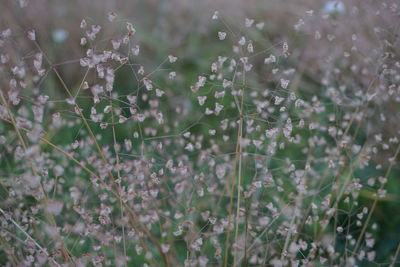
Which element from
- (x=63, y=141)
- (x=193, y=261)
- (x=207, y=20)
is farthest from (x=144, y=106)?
(x=193, y=261)

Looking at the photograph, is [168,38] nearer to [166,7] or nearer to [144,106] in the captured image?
[166,7]

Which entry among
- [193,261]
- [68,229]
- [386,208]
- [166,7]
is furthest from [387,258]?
[166,7]

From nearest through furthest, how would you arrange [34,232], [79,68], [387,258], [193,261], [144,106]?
[193,261], [34,232], [387,258], [144,106], [79,68]

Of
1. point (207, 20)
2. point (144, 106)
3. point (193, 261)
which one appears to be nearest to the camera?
point (193, 261)

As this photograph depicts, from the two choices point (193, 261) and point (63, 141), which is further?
point (63, 141)

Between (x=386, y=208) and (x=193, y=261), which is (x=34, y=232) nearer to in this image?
(x=193, y=261)

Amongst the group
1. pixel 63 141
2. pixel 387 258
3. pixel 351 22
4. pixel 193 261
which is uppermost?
pixel 351 22

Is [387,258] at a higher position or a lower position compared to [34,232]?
lower
